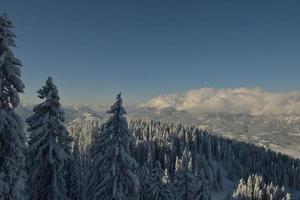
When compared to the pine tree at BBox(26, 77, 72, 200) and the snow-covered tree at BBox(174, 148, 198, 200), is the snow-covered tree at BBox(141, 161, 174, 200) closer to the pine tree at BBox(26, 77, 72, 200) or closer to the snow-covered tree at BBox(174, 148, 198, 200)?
the snow-covered tree at BBox(174, 148, 198, 200)

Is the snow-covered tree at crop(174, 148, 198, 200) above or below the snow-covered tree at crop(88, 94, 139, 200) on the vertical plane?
below

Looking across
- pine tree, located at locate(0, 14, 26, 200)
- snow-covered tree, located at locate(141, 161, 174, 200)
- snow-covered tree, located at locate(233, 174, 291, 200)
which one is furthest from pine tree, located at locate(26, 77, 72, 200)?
snow-covered tree, located at locate(233, 174, 291, 200)

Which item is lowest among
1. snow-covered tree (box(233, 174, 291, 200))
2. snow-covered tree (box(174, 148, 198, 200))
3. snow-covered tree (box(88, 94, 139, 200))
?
snow-covered tree (box(233, 174, 291, 200))

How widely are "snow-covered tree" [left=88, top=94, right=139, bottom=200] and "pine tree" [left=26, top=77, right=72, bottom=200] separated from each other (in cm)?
592

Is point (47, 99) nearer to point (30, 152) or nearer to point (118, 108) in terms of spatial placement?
point (30, 152)

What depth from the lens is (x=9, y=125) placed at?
21.3 metres

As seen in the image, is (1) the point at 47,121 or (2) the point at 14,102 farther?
(1) the point at 47,121

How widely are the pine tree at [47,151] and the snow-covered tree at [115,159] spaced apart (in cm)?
592

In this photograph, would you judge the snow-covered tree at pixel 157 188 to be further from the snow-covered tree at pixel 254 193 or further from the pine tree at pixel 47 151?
the snow-covered tree at pixel 254 193

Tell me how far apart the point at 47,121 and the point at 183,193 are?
43.3 metres

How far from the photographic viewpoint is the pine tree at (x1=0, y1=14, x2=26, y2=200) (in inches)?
830

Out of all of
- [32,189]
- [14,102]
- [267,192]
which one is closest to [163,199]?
[32,189]

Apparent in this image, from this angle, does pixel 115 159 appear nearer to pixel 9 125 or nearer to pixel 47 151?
pixel 47 151

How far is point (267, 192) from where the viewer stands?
157 metres
